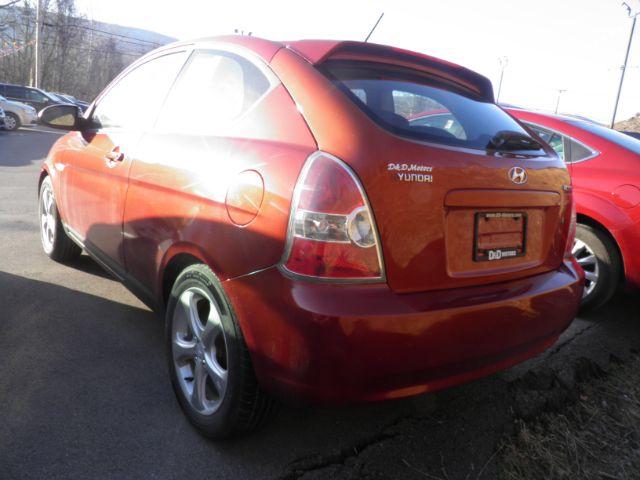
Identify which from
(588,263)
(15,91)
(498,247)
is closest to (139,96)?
(498,247)

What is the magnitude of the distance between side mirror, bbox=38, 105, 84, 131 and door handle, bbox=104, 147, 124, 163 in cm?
69

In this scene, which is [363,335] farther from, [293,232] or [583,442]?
[583,442]

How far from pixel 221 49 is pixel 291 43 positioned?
44 cm

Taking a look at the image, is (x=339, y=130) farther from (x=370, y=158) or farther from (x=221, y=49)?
(x=221, y=49)

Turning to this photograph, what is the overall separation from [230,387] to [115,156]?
1594 millimetres

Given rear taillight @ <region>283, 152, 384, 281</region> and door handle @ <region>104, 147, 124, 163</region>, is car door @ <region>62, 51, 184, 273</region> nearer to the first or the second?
door handle @ <region>104, 147, 124, 163</region>

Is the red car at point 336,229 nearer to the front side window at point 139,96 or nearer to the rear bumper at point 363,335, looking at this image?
the rear bumper at point 363,335

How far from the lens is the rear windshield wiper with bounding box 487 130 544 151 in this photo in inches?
90.3

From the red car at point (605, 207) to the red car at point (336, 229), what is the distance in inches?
58.8

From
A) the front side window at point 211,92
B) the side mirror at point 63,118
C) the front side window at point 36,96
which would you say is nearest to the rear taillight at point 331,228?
the front side window at point 211,92

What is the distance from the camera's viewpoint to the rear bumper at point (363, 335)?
1.75m

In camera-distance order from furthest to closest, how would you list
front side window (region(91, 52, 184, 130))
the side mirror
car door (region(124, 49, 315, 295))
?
the side mirror < front side window (region(91, 52, 184, 130)) < car door (region(124, 49, 315, 295))

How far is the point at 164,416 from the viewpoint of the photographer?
2422 mm

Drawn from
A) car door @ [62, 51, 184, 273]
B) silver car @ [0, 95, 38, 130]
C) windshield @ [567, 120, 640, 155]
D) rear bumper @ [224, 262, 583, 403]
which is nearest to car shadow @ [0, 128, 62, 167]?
silver car @ [0, 95, 38, 130]
